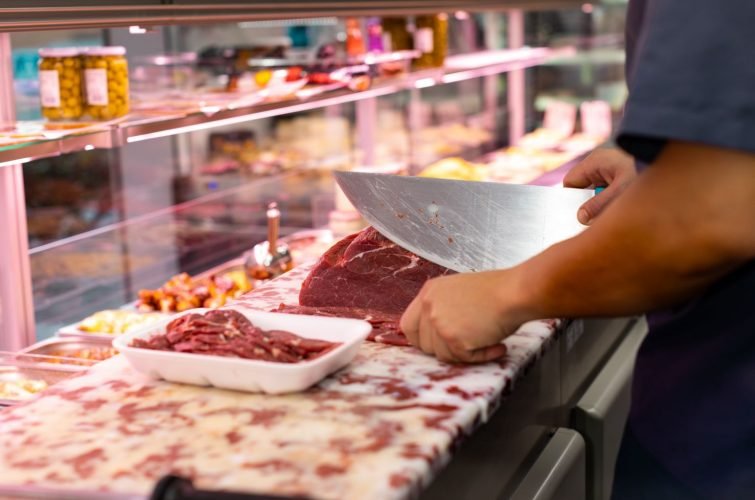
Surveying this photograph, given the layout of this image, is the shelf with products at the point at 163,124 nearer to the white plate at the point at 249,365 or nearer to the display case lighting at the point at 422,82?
the display case lighting at the point at 422,82

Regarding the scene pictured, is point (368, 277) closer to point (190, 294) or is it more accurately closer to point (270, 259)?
point (190, 294)

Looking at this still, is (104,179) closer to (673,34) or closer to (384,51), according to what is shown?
(384,51)

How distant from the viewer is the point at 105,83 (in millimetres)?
2867

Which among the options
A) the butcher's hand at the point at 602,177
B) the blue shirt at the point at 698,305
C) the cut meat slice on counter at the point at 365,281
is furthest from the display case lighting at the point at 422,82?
the blue shirt at the point at 698,305

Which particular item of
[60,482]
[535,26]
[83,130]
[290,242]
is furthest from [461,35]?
[60,482]

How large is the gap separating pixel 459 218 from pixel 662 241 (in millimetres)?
1001

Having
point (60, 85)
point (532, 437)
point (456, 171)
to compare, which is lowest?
point (532, 437)

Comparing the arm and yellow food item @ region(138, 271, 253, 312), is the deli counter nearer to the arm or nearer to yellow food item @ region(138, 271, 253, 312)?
yellow food item @ region(138, 271, 253, 312)

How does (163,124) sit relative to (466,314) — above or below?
above

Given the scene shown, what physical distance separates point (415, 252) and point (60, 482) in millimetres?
1082

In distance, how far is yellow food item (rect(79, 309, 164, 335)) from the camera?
3076mm

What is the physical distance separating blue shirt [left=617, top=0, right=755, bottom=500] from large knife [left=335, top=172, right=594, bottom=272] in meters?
0.60

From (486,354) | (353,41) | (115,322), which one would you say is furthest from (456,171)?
(486,354)

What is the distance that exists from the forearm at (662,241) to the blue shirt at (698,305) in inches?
1.7
